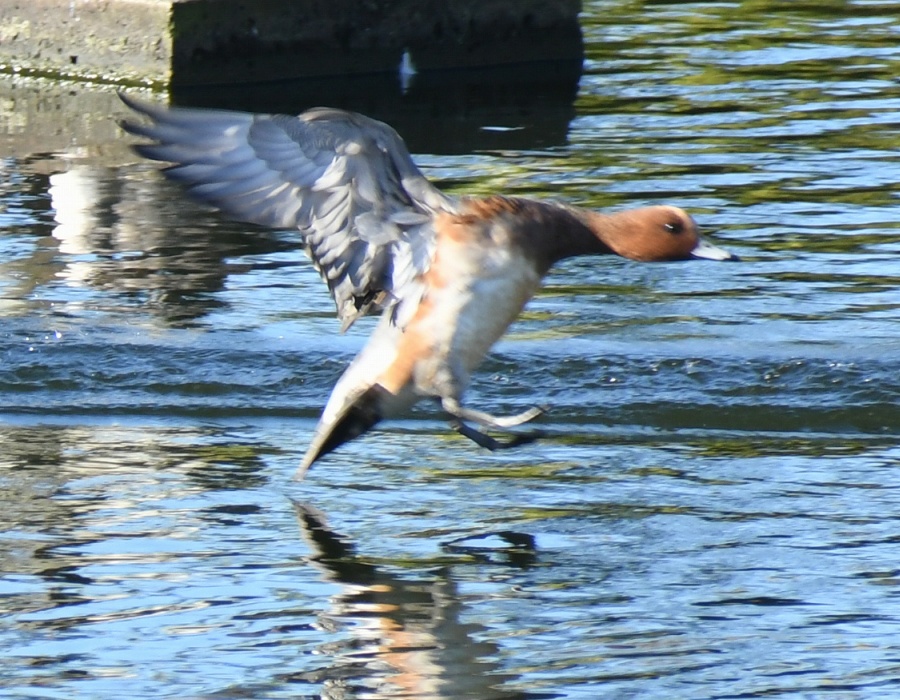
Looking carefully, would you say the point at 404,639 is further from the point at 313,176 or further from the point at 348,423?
the point at 313,176

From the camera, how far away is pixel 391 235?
5.61 metres

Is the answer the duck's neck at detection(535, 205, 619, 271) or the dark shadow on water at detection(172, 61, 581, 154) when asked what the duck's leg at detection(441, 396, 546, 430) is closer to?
the duck's neck at detection(535, 205, 619, 271)

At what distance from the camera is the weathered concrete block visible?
12.3 metres

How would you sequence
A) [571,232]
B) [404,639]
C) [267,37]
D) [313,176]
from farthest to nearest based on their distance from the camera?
1. [267,37]
2. [571,232]
3. [313,176]
4. [404,639]

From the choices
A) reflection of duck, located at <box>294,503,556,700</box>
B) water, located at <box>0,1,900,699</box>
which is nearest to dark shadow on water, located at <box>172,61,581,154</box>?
water, located at <box>0,1,900,699</box>

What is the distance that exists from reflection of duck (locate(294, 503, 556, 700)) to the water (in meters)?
0.01

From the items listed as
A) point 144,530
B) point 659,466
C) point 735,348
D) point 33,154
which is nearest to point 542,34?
point 33,154

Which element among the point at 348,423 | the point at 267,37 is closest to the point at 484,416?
the point at 348,423

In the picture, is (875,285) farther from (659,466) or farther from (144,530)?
(144,530)

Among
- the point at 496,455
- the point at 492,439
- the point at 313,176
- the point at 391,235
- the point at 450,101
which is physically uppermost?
the point at 313,176

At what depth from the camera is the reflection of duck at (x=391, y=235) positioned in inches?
214

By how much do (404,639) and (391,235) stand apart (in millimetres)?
1443

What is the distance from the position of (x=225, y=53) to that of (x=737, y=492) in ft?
24.4

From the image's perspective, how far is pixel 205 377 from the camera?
718 cm
